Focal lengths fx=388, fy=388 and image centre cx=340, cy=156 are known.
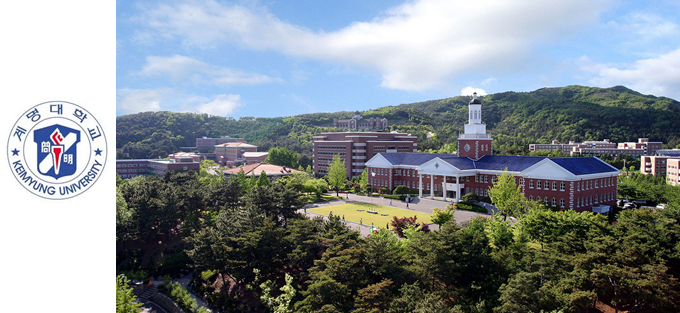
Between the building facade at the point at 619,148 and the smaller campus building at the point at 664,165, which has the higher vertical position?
the building facade at the point at 619,148

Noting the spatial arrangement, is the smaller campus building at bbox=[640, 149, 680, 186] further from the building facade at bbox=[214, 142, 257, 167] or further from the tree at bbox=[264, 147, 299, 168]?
the building facade at bbox=[214, 142, 257, 167]

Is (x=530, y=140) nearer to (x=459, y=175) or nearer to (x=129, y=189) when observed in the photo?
(x=459, y=175)

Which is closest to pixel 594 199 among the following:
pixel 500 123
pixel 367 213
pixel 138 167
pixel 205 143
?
pixel 367 213

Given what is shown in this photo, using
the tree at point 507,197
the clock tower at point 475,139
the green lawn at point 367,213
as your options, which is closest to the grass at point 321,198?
the green lawn at point 367,213

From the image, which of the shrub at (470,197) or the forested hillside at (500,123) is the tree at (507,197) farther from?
the forested hillside at (500,123)

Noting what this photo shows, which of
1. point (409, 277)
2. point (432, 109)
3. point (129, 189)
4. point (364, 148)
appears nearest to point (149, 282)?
point (129, 189)

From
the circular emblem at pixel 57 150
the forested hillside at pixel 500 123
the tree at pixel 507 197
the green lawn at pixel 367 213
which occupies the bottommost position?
the green lawn at pixel 367 213

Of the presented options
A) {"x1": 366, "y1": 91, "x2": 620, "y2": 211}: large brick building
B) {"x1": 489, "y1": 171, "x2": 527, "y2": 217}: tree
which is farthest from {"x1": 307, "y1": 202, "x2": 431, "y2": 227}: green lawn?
{"x1": 366, "y1": 91, "x2": 620, "y2": 211}: large brick building

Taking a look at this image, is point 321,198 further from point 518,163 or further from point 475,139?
point 518,163
